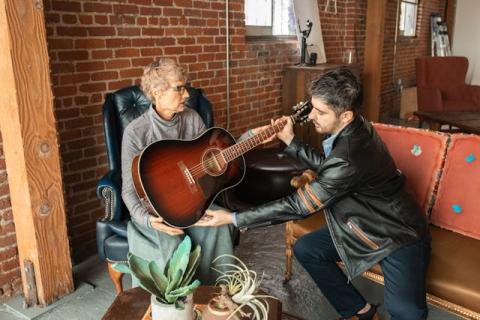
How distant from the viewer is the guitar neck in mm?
1987

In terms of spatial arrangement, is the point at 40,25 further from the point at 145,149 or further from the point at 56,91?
the point at 145,149

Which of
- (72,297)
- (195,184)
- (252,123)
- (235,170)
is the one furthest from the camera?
(252,123)

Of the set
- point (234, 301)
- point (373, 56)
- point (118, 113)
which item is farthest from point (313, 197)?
point (373, 56)

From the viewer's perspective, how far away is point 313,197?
67.0 inches

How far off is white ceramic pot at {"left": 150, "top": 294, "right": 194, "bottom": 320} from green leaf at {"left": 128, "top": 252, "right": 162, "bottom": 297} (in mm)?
28

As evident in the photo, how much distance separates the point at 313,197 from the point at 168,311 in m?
0.73

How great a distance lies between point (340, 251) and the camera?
1.79 metres

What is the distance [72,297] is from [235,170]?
43.3 inches

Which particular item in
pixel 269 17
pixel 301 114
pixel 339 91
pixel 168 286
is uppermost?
pixel 269 17

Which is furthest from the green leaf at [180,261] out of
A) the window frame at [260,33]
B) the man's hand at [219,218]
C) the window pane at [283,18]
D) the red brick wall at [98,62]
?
the window pane at [283,18]

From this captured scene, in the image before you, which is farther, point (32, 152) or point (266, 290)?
point (266, 290)

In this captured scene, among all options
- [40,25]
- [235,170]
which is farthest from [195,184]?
[40,25]

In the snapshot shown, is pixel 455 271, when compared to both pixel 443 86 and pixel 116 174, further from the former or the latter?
pixel 443 86

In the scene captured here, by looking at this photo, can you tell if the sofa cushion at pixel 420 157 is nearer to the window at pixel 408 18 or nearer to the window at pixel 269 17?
the window at pixel 269 17
